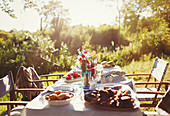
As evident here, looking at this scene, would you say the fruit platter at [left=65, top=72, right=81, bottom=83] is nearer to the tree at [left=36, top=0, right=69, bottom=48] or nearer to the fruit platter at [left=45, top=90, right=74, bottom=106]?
the fruit platter at [left=45, top=90, right=74, bottom=106]

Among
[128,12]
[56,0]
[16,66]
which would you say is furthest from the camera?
[56,0]

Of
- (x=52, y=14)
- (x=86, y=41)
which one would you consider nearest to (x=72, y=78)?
(x=86, y=41)

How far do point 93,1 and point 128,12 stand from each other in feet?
8.24

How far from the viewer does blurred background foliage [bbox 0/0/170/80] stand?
306 inches

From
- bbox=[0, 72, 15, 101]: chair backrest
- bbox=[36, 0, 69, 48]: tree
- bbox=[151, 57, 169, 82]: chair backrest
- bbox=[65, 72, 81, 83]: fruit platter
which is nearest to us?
bbox=[0, 72, 15, 101]: chair backrest

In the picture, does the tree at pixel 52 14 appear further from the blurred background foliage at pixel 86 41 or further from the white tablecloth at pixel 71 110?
the white tablecloth at pixel 71 110

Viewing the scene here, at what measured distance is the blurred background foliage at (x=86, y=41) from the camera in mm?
7777

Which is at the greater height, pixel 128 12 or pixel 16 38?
pixel 128 12

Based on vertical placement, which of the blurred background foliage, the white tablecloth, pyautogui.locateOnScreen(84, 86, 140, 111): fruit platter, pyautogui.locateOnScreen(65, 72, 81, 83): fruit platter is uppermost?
the blurred background foliage

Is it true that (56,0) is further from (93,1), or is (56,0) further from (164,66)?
(164,66)

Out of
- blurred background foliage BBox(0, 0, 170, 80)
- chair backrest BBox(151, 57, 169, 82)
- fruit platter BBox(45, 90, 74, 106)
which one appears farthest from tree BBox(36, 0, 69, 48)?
fruit platter BBox(45, 90, 74, 106)

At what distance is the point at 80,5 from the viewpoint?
1107cm

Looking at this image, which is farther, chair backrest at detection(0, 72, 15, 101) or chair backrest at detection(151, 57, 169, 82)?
chair backrest at detection(151, 57, 169, 82)

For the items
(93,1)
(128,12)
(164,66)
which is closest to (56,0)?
(93,1)
